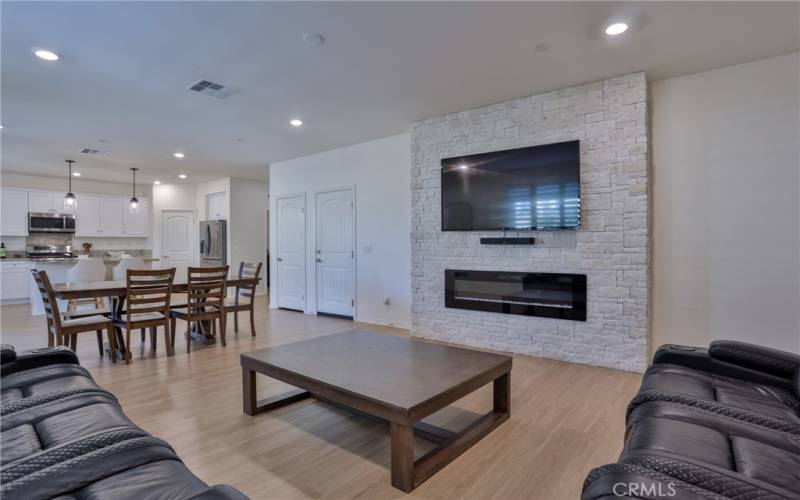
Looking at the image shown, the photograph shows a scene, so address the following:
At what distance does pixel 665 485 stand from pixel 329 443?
187 centimetres

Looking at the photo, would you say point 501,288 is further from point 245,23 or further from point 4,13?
point 4,13

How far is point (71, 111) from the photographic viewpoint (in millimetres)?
4516

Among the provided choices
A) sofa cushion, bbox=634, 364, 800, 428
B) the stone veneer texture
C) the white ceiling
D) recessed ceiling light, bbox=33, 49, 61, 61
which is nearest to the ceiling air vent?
the white ceiling

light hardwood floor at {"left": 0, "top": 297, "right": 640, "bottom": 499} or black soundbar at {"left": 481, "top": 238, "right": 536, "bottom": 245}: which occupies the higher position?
black soundbar at {"left": 481, "top": 238, "right": 536, "bottom": 245}

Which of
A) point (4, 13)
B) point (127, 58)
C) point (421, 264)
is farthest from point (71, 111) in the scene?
point (421, 264)

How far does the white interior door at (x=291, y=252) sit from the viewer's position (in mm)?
7129

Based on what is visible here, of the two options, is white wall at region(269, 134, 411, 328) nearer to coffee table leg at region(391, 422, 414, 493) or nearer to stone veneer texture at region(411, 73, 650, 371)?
stone veneer texture at region(411, 73, 650, 371)

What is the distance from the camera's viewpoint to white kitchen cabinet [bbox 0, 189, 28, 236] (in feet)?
25.9

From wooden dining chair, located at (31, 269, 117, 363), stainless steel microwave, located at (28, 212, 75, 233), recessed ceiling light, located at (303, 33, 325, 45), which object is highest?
recessed ceiling light, located at (303, 33, 325, 45)

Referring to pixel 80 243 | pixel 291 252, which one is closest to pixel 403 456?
pixel 291 252

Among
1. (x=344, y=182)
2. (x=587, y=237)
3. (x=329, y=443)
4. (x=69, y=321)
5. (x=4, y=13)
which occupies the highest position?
(x=4, y=13)

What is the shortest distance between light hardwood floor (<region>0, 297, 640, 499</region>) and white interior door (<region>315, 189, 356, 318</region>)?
102 inches

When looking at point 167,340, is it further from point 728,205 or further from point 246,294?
point 728,205

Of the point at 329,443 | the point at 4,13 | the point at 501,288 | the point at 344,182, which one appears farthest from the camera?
the point at 344,182
